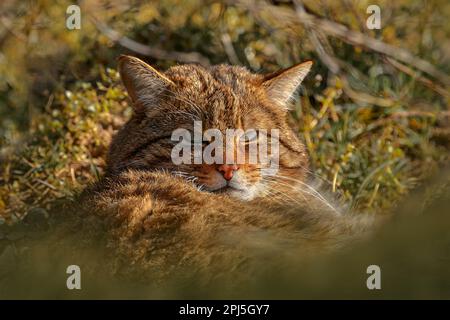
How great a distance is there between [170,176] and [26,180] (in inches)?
81.7

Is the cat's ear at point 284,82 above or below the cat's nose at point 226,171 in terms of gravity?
above

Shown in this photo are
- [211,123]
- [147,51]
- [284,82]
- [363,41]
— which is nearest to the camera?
[211,123]

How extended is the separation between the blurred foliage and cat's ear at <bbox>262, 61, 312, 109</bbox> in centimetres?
77

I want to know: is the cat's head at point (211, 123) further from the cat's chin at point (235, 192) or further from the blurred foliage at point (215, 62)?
the blurred foliage at point (215, 62)

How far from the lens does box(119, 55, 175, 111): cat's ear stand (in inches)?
147

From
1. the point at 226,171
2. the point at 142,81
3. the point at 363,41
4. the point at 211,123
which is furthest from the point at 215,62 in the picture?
the point at 226,171

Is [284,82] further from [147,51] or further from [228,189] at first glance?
[147,51]

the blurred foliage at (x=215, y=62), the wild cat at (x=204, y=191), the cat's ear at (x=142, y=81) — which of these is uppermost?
the blurred foliage at (x=215, y=62)

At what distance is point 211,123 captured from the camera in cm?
360

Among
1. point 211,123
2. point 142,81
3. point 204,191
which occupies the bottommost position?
point 204,191

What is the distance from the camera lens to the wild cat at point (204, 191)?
8.22 feet

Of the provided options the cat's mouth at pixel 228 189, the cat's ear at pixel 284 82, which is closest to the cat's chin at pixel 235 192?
the cat's mouth at pixel 228 189

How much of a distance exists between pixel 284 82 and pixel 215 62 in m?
2.13
